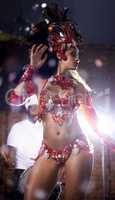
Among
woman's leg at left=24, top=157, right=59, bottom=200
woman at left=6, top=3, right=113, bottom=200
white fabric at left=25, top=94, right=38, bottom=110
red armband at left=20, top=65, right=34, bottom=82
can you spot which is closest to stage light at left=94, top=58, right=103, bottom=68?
white fabric at left=25, top=94, right=38, bottom=110

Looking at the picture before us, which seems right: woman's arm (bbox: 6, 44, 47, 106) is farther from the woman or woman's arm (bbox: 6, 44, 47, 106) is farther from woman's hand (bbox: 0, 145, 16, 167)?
woman's hand (bbox: 0, 145, 16, 167)

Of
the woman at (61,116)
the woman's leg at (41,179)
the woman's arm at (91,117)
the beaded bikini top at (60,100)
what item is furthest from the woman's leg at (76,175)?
the beaded bikini top at (60,100)

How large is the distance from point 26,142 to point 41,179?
4.54 ft

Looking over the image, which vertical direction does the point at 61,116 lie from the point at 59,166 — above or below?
above

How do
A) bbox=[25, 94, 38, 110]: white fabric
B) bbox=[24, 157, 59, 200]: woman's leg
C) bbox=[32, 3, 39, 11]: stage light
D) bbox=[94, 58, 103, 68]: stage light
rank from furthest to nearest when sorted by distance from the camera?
bbox=[32, 3, 39, 11]: stage light → bbox=[94, 58, 103, 68]: stage light → bbox=[25, 94, 38, 110]: white fabric → bbox=[24, 157, 59, 200]: woman's leg

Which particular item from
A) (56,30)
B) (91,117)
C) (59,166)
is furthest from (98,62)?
(59,166)

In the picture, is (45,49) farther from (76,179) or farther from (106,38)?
(106,38)

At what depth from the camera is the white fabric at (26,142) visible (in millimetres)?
5281

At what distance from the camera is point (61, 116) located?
4184 millimetres

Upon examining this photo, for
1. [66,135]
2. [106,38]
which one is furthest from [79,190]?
[106,38]

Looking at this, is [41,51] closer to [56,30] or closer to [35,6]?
[56,30]

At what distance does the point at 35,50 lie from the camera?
4449 millimetres

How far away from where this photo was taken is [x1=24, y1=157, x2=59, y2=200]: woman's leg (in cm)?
400

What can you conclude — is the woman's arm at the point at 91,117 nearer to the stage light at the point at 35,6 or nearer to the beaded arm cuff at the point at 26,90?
the beaded arm cuff at the point at 26,90
